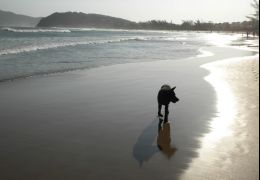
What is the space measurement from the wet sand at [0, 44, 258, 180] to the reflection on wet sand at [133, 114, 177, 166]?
2 centimetres

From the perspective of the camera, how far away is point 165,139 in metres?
7.22

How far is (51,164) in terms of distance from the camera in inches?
230

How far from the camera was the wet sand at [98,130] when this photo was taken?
5.73 meters

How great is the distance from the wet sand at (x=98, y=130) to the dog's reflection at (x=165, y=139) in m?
0.02

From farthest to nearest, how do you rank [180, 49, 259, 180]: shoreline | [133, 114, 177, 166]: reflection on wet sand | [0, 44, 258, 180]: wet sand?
[133, 114, 177, 166]: reflection on wet sand, [0, 44, 258, 180]: wet sand, [180, 49, 259, 180]: shoreline

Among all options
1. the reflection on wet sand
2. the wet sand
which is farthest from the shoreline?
the reflection on wet sand

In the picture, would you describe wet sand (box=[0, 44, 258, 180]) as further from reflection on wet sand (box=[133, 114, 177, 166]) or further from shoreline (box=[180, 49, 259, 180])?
shoreline (box=[180, 49, 259, 180])

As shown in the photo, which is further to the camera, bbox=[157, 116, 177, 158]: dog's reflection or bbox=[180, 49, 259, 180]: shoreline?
bbox=[157, 116, 177, 158]: dog's reflection

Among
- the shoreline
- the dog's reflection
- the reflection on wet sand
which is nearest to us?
the shoreline

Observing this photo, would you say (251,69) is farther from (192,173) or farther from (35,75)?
(192,173)

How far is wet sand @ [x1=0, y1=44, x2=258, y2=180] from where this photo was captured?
5.73 meters

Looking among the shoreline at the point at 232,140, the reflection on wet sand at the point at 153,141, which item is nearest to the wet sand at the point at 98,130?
the reflection on wet sand at the point at 153,141

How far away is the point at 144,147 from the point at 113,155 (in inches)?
29.4

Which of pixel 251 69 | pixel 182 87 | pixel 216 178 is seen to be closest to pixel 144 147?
pixel 216 178
